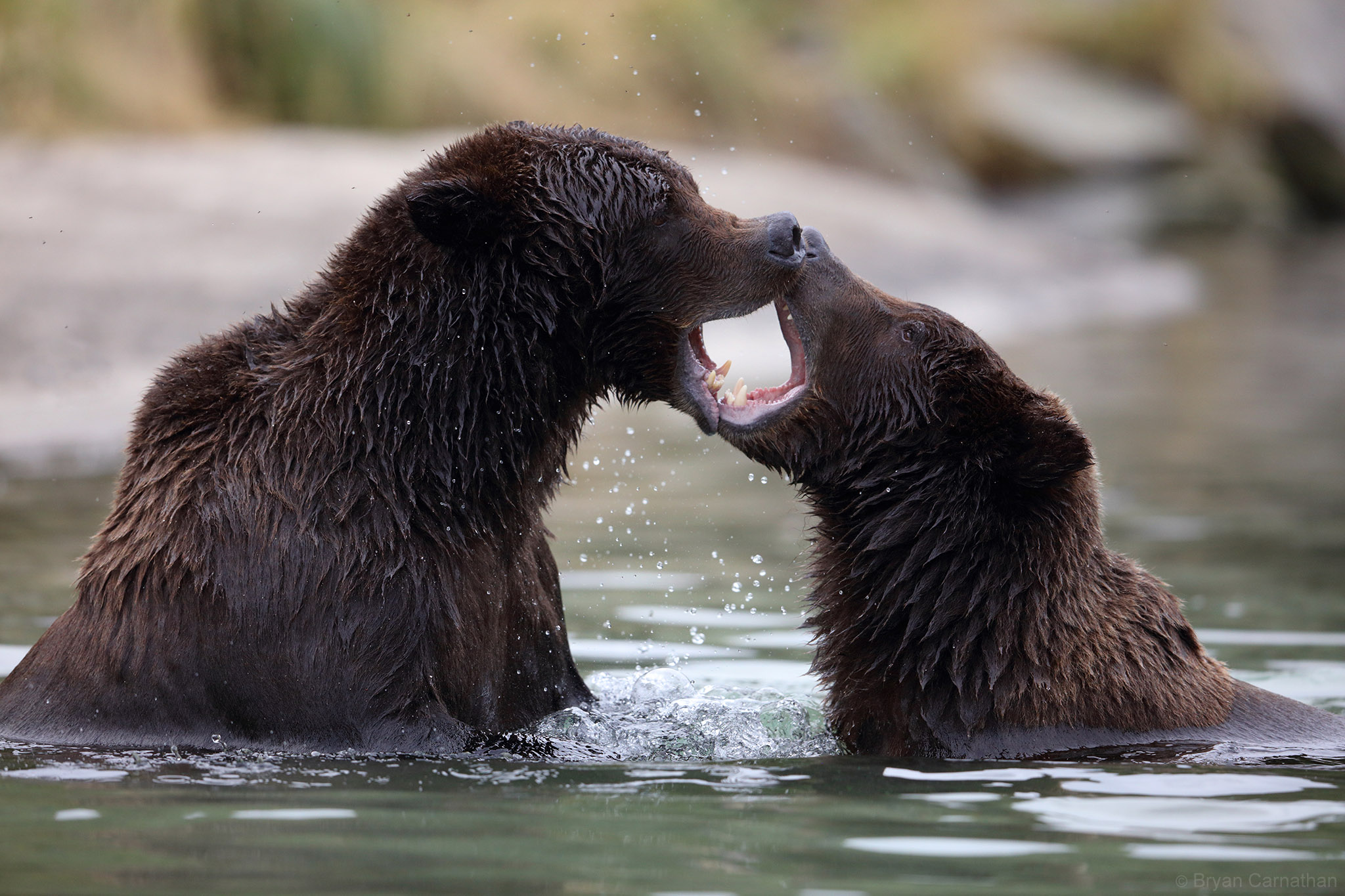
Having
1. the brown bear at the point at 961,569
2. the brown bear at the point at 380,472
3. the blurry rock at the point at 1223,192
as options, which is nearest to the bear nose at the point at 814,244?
the brown bear at the point at 961,569

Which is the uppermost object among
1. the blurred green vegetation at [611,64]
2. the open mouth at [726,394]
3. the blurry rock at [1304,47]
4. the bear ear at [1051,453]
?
the blurry rock at [1304,47]

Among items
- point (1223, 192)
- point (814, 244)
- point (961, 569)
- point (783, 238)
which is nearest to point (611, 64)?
point (1223, 192)

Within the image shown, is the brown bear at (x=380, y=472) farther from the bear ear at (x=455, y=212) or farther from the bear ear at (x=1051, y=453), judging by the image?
the bear ear at (x=1051, y=453)

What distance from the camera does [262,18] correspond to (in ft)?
70.9

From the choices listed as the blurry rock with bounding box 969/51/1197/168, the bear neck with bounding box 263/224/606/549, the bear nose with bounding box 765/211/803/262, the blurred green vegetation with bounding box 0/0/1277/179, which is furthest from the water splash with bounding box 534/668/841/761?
the blurry rock with bounding box 969/51/1197/168

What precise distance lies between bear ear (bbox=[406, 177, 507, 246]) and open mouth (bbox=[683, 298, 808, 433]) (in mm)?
813

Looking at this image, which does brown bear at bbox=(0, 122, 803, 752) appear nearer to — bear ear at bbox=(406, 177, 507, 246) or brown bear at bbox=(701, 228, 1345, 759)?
bear ear at bbox=(406, 177, 507, 246)

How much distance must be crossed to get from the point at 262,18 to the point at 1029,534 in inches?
714

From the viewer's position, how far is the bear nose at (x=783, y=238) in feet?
18.8

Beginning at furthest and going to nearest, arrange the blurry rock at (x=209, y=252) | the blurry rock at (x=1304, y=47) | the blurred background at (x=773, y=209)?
the blurry rock at (x=1304, y=47) → the blurry rock at (x=209, y=252) → the blurred background at (x=773, y=209)

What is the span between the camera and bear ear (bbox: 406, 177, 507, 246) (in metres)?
5.21

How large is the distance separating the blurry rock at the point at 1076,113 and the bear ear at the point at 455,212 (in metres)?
29.7

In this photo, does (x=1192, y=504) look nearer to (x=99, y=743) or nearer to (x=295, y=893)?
(x=99, y=743)

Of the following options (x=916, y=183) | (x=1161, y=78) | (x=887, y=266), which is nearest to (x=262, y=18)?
(x=887, y=266)
